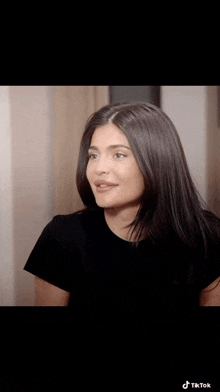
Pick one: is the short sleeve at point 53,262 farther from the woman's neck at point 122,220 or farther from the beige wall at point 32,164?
the woman's neck at point 122,220

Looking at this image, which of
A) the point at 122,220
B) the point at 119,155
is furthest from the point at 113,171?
the point at 122,220

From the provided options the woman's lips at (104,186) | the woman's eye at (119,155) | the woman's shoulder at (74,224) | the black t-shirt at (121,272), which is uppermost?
the woman's eye at (119,155)

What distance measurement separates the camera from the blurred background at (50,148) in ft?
3.71

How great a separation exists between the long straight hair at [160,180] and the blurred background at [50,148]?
36mm

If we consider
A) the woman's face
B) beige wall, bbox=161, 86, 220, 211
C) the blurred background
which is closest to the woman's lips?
the woman's face

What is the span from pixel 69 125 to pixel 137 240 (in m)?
0.43

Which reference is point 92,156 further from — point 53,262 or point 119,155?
point 53,262

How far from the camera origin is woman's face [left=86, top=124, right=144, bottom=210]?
3.45 ft

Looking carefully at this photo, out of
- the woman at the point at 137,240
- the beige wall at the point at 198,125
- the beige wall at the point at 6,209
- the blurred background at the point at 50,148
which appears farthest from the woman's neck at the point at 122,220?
the beige wall at the point at 6,209

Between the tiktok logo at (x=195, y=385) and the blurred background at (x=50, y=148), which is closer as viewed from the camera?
the tiktok logo at (x=195, y=385)

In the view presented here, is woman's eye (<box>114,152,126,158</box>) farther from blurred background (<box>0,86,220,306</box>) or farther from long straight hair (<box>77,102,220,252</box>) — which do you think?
blurred background (<box>0,86,220,306</box>)

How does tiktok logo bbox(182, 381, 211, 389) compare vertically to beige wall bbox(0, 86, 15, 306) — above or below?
below

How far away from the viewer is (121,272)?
110cm
